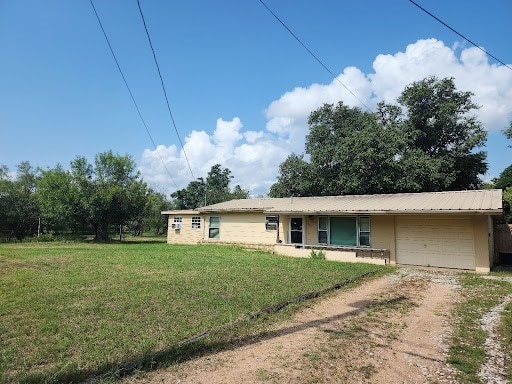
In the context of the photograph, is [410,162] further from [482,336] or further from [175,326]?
[175,326]

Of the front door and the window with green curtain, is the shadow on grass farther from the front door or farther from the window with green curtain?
the front door

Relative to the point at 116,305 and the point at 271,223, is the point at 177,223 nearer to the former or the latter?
the point at 271,223

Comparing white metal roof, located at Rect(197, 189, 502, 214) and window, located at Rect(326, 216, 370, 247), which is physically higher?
white metal roof, located at Rect(197, 189, 502, 214)

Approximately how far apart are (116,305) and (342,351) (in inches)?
178

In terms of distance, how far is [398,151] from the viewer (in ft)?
80.1

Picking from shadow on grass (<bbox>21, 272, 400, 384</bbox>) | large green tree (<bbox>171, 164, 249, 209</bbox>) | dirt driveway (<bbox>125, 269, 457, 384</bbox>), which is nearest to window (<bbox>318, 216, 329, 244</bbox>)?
dirt driveway (<bbox>125, 269, 457, 384</bbox>)

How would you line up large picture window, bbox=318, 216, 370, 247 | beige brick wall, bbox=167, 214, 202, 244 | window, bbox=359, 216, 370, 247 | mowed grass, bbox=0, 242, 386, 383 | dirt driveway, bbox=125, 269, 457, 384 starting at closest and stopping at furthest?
dirt driveway, bbox=125, 269, 457, 384
mowed grass, bbox=0, 242, 386, 383
window, bbox=359, 216, 370, 247
large picture window, bbox=318, 216, 370, 247
beige brick wall, bbox=167, 214, 202, 244

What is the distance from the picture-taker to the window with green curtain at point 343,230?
16.0 m

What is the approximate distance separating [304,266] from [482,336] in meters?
7.61

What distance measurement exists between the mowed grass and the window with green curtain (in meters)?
3.27

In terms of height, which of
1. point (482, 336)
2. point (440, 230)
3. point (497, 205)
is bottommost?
point (482, 336)

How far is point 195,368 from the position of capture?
411 centimetres

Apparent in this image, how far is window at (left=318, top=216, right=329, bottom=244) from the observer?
16.9 metres

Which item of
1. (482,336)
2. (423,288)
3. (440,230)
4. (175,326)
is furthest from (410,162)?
(175,326)
